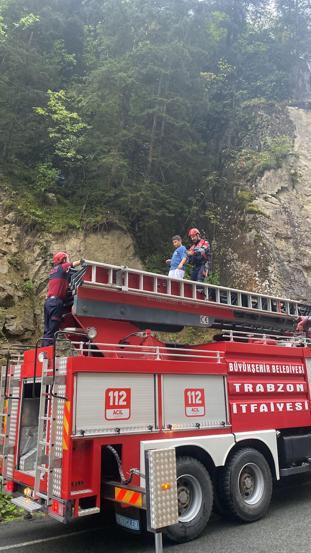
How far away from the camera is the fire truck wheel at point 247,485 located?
5949 mm

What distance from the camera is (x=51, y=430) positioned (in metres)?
4.85

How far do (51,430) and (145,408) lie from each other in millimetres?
1185

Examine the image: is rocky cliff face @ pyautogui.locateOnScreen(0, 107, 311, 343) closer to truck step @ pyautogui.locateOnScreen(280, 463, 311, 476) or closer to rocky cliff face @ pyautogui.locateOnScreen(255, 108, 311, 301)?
rocky cliff face @ pyautogui.locateOnScreen(255, 108, 311, 301)

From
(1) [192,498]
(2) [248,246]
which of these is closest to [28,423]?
(1) [192,498]

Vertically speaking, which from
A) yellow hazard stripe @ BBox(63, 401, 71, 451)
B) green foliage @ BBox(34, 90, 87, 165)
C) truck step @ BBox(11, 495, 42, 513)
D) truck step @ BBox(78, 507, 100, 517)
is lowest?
truck step @ BBox(78, 507, 100, 517)

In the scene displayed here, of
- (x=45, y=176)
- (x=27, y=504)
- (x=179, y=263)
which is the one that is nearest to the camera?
(x=27, y=504)

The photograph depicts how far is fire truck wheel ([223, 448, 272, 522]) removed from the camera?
234 inches

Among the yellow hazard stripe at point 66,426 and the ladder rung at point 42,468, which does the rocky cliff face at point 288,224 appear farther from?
the ladder rung at point 42,468

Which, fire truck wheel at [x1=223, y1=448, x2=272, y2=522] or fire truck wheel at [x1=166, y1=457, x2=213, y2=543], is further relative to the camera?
fire truck wheel at [x1=223, y1=448, x2=272, y2=522]

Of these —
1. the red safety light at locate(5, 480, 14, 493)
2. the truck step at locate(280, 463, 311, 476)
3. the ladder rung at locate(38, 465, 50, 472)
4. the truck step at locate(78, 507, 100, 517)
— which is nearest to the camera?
the truck step at locate(78, 507, 100, 517)

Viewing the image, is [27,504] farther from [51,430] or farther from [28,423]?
[28,423]

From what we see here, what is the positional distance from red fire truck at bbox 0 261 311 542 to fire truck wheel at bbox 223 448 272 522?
16mm

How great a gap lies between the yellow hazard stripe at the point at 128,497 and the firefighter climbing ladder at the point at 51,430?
0.69m

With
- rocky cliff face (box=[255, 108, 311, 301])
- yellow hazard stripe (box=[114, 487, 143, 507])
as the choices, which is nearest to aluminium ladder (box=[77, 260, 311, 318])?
yellow hazard stripe (box=[114, 487, 143, 507])
